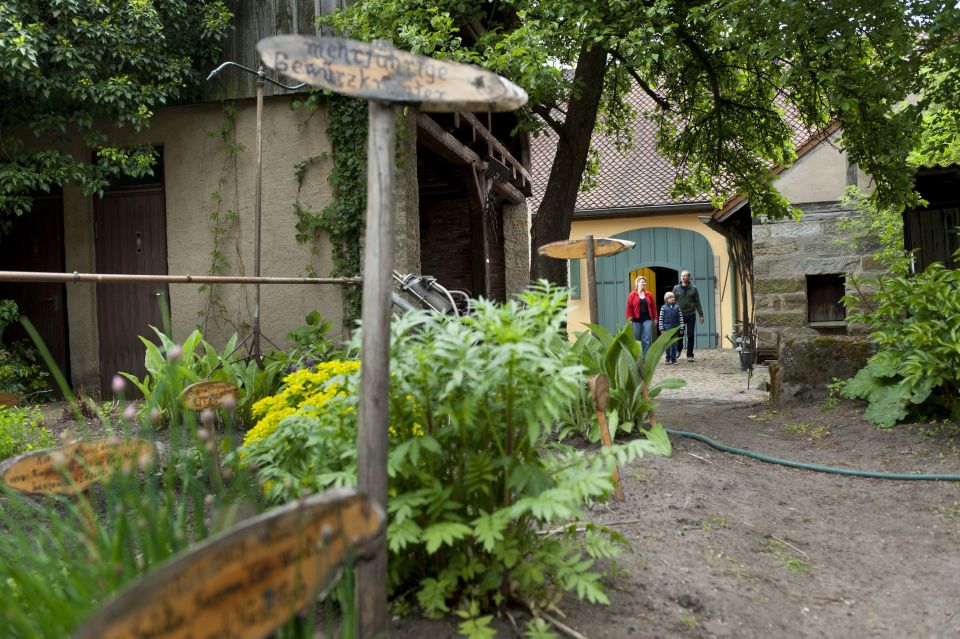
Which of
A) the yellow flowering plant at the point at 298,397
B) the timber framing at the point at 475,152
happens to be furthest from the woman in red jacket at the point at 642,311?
the yellow flowering plant at the point at 298,397

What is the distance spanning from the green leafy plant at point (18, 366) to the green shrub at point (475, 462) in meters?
5.95

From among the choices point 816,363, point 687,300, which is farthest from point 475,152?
point 816,363

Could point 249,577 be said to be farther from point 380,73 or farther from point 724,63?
point 724,63

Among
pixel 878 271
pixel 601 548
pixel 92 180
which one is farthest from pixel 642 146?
pixel 601 548

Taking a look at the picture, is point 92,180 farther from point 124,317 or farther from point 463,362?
point 463,362

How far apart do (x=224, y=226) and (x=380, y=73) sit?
20.9 feet

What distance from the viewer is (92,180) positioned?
7.33 m

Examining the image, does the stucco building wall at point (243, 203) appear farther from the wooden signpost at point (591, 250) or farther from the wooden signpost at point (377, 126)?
the wooden signpost at point (377, 126)

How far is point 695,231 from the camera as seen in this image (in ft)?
58.3

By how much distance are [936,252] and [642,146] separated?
424 inches

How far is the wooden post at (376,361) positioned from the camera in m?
1.82

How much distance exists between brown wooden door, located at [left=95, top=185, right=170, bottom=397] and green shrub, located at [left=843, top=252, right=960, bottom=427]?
6.69 metres

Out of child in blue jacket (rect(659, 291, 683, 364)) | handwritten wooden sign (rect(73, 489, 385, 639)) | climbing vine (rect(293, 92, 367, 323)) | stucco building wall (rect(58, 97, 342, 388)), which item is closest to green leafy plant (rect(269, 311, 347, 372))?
stucco building wall (rect(58, 97, 342, 388))

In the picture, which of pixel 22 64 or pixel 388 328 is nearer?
pixel 388 328
